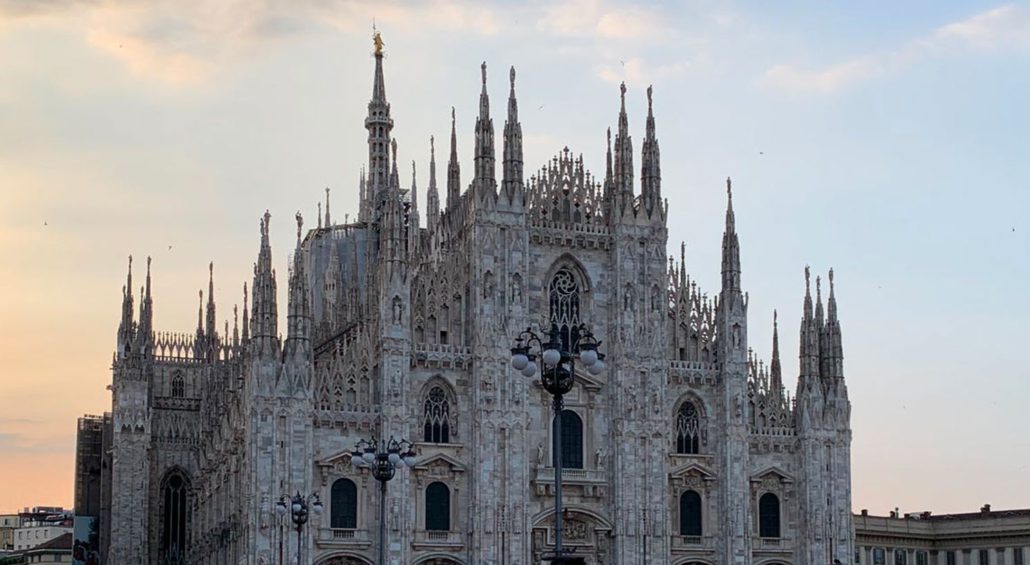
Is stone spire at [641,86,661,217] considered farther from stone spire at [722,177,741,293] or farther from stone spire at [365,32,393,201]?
stone spire at [365,32,393,201]

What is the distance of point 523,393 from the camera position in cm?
7438

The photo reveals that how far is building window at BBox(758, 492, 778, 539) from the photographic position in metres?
79.3

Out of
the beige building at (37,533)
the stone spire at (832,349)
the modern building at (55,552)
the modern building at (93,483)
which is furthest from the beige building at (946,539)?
the beige building at (37,533)

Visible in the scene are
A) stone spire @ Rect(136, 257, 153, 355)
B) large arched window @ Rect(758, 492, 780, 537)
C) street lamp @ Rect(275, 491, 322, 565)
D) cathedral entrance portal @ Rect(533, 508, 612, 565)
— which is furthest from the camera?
stone spire @ Rect(136, 257, 153, 355)

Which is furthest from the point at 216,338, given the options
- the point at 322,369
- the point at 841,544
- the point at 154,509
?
the point at 841,544

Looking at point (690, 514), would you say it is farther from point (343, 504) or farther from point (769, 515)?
point (343, 504)

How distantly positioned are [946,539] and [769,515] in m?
32.5

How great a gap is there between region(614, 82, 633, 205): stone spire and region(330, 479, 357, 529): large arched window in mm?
18351

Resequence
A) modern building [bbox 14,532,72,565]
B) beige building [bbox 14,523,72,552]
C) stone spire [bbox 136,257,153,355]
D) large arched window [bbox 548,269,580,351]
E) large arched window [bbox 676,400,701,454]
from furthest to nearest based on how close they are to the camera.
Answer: beige building [bbox 14,523,72,552] < modern building [bbox 14,532,72,565] < stone spire [bbox 136,257,153,355] < large arched window [bbox 676,400,701,454] < large arched window [bbox 548,269,580,351]

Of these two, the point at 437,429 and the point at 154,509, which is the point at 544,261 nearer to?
the point at 437,429

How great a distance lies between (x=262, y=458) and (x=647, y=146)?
23974 millimetres

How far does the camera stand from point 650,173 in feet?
259

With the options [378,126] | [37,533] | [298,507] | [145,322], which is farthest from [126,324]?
[37,533]

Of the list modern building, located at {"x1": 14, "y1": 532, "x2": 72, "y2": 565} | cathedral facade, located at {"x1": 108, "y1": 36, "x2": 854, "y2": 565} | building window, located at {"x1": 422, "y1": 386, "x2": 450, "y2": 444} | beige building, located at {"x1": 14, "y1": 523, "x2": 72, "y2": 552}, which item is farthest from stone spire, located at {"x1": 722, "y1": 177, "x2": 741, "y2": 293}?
beige building, located at {"x1": 14, "y1": 523, "x2": 72, "y2": 552}
